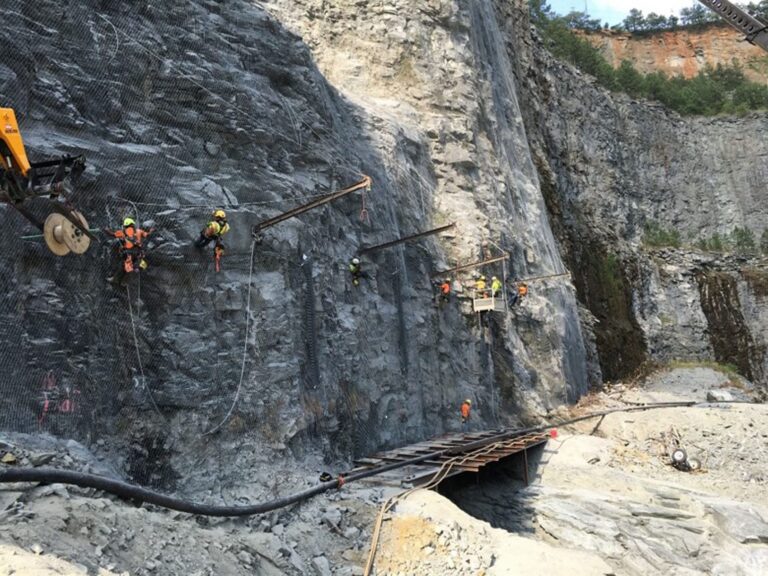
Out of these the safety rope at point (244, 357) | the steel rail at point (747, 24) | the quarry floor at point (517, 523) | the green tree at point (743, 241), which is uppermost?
the steel rail at point (747, 24)

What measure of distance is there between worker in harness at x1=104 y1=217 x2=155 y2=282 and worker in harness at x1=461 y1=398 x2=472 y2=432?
12298 millimetres

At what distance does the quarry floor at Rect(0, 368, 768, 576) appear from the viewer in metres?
7.81

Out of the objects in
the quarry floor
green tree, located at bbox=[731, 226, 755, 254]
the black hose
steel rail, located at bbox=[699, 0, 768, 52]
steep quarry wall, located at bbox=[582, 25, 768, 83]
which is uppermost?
steep quarry wall, located at bbox=[582, 25, 768, 83]

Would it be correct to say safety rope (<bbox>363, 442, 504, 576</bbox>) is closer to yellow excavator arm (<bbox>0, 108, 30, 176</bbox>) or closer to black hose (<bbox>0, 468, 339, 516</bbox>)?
black hose (<bbox>0, 468, 339, 516</bbox>)

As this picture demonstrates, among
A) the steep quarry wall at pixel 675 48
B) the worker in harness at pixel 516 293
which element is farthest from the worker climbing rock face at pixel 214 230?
the steep quarry wall at pixel 675 48

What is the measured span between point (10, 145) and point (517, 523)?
15044 mm

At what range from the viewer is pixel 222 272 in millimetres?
13000

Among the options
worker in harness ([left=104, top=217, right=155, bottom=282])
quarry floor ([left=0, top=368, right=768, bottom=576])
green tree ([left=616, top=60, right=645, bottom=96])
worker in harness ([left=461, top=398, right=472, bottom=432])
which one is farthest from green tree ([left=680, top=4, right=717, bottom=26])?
worker in harness ([left=104, top=217, right=155, bottom=282])

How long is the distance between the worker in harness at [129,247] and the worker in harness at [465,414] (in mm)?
12298

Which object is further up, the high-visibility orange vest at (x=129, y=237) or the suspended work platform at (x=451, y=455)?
the high-visibility orange vest at (x=129, y=237)

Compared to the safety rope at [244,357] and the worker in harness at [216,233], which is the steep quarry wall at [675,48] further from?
the worker in harness at [216,233]

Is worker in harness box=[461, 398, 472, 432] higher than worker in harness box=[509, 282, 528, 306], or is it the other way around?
→ worker in harness box=[509, 282, 528, 306]

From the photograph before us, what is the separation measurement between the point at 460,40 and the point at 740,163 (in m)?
36.3

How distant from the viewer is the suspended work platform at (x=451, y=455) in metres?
14.4
